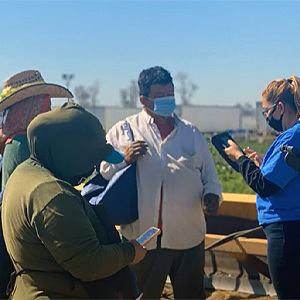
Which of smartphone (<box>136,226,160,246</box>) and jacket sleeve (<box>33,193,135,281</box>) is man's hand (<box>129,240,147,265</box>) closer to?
smartphone (<box>136,226,160,246</box>)

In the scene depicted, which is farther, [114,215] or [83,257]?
[114,215]

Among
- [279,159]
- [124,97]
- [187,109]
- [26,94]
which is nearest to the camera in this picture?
[279,159]

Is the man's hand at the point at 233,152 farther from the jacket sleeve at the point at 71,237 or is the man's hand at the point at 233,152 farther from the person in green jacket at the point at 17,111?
the jacket sleeve at the point at 71,237

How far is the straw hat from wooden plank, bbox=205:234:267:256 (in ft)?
6.84

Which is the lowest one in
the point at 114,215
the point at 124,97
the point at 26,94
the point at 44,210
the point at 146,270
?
the point at 124,97

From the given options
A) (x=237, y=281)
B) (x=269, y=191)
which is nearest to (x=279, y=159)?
(x=269, y=191)

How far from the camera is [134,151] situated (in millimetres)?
3406

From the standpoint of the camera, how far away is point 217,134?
3453mm

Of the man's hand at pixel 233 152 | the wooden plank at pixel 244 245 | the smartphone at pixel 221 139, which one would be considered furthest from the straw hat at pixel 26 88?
the wooden plank at pixel 244 245

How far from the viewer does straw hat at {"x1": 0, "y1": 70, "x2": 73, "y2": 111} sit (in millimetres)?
3146

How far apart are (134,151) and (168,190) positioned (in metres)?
0.36

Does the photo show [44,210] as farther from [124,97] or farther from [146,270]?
[124,97]

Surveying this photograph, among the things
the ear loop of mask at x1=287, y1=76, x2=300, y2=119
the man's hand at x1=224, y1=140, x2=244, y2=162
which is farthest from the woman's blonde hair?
the man's hand at x1=224, y1=140, x2=244, y2=162

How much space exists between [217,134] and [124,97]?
53634mm
